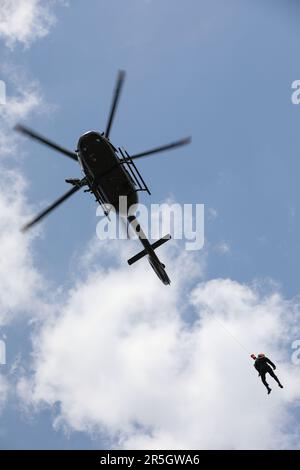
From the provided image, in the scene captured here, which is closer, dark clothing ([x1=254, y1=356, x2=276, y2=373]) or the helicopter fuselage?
the helicopter fuselage

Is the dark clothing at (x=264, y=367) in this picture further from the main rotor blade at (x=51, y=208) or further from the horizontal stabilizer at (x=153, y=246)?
the main rotor blade at (x=51, y=208)

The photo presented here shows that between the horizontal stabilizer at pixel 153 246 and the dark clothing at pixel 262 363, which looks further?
the horizontal stabilizer at pixel 153 246

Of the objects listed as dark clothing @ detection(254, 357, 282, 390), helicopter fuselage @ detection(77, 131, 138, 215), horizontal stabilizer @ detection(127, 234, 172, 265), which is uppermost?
helicopter fuselage @ detection(77, 131, 138, 215)

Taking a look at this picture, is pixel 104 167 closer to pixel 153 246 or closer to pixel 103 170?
pixel 103 170

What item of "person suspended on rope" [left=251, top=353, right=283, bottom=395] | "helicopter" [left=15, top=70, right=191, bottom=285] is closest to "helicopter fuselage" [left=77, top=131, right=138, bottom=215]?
"helicopter" [left=15, top=70, right=191, bottom=285]

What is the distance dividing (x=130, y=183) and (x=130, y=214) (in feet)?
5.22

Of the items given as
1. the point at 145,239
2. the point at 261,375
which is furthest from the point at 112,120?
the point at 261,375

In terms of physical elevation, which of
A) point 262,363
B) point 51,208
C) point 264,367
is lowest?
point 264,367

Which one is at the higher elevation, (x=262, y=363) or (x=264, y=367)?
(x=262, y=363)

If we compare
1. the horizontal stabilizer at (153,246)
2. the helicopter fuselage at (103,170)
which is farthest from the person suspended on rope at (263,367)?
the helicopter fuselage at (103,170)

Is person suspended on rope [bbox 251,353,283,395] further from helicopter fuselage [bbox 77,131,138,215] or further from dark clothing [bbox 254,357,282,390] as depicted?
helicopter fuselage [bbox 77,131,138,215]

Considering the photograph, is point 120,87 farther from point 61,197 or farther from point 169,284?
point 169,284

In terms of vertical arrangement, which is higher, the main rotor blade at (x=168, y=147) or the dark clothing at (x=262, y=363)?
the main rotor blade at (x=168, y=147)

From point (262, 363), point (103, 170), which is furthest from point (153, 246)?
point (262, 363)
